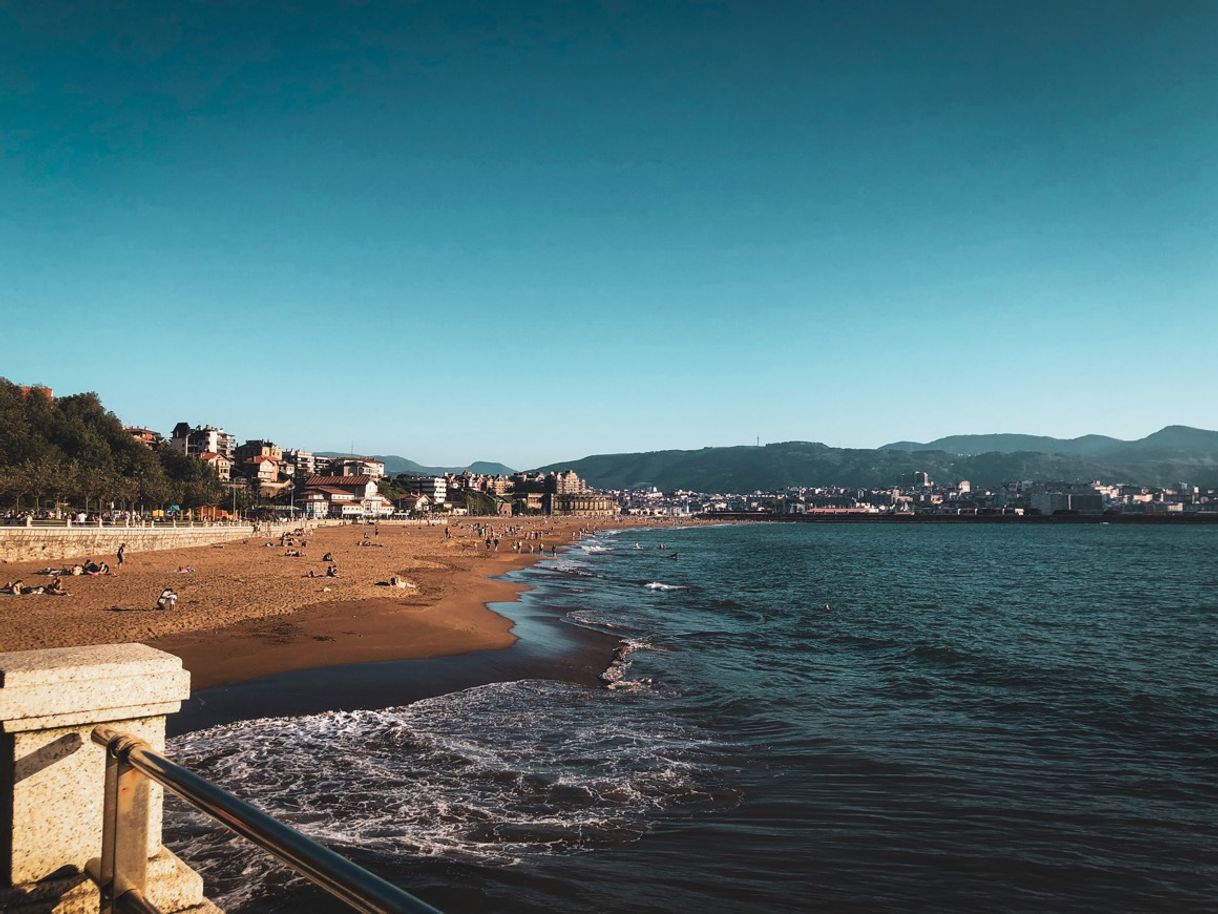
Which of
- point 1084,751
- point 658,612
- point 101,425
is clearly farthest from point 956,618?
point 101,425

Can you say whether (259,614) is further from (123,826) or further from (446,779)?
(123,826)

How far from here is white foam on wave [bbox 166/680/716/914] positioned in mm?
8312

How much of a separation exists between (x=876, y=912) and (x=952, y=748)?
6.46 metres

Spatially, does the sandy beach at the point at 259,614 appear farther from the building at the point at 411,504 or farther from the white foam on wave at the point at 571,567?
the building at the point at 411,504

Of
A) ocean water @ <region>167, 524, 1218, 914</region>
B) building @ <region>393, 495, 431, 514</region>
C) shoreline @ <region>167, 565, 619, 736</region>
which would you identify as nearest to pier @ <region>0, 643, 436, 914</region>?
ocean water @ <region>167, 524, 1218, 914</region>

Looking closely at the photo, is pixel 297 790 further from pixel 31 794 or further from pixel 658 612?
pixel 658 612

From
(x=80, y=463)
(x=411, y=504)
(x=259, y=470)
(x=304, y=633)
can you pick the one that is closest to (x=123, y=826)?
(x=304, y=633)

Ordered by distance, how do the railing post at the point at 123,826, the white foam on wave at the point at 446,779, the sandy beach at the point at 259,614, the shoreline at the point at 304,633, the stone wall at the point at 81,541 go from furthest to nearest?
the stone wall at the point at 81,541 < the sandy beach at the point at 259,614 < the shoreline at the point at 304,633 < the white foam on wave at the point at 446,779 < the railing post at the point at 123,826

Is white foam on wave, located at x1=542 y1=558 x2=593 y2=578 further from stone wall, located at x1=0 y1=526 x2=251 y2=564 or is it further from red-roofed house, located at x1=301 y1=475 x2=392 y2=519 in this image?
red-roofed house, located at x1=301 y1=475 x2=392 y2=519

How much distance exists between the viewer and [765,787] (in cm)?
1054

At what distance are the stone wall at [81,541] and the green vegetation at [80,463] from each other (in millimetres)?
9327

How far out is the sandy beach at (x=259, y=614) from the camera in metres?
17.6

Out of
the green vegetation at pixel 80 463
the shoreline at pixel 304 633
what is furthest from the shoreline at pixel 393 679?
the green vegetation at pixel 80 463

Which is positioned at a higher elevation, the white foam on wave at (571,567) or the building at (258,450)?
the building at (258,450)
